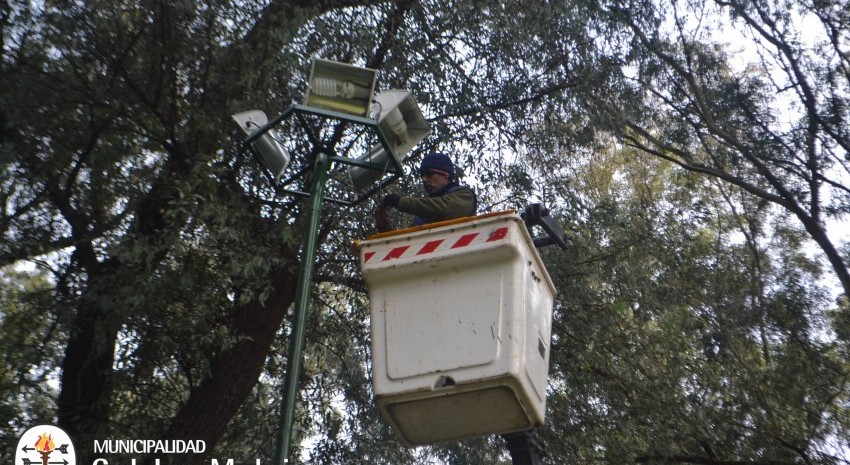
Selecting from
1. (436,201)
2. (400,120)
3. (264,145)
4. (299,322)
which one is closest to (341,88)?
(400,120)

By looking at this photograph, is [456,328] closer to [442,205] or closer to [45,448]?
[442,205]

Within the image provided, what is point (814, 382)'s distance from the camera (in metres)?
9.95

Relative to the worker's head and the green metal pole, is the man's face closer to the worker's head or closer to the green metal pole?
the worker's head

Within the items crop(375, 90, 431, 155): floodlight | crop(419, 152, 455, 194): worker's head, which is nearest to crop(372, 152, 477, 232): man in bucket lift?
crop(419, 152, 455, 194): worker's head

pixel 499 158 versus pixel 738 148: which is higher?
pixel 738 148

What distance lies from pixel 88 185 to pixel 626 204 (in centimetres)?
583

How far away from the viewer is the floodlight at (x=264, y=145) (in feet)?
18.7

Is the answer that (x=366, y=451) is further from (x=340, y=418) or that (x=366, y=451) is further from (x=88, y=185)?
(x=88, y=185)

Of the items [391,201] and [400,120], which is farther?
[400,120]

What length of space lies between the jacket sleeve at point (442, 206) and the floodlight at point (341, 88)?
0.60 metres

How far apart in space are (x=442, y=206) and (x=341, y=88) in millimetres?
902

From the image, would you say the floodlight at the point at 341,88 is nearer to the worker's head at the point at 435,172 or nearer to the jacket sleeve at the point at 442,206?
the jacket sleeve at the point at 442,206

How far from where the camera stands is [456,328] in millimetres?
4781

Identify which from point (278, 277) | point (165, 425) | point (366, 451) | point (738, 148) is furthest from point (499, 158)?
point (738, 148)
